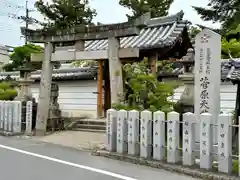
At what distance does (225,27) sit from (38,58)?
14.9 meters

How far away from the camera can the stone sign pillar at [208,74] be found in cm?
869

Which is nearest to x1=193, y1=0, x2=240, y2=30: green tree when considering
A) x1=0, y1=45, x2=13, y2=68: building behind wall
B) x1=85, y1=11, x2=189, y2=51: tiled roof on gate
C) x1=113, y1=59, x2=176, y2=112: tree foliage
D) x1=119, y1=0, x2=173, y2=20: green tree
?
x1=119, y1=0, x2=173, y2=20: green tree

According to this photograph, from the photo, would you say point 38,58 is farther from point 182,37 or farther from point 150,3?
point 150,3

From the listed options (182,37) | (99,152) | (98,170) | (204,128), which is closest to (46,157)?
(99,152)

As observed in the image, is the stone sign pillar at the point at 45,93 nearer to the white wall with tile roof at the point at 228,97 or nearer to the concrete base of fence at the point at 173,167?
the concrete base of fence at the point at 173,167

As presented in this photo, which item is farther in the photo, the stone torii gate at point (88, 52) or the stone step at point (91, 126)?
the stone step at point (91, 126)

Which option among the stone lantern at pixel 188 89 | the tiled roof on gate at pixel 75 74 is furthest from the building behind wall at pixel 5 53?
the stone lantern at pixel 188 89

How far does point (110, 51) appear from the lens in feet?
41.3

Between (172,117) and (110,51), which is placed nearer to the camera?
(172,117)

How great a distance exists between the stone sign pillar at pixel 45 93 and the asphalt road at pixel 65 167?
3.25 m

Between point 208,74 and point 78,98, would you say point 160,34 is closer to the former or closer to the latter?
point 78,98

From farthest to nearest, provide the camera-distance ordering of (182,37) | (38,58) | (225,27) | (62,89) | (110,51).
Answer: (225,27) → (62,89) → (182,37) → (38,58) → (110,51)

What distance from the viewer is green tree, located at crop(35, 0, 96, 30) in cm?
3272

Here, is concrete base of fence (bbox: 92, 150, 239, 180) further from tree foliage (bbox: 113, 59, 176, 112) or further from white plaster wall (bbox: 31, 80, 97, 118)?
white plaster wall (bbox: 31, 80, 97, 118)
